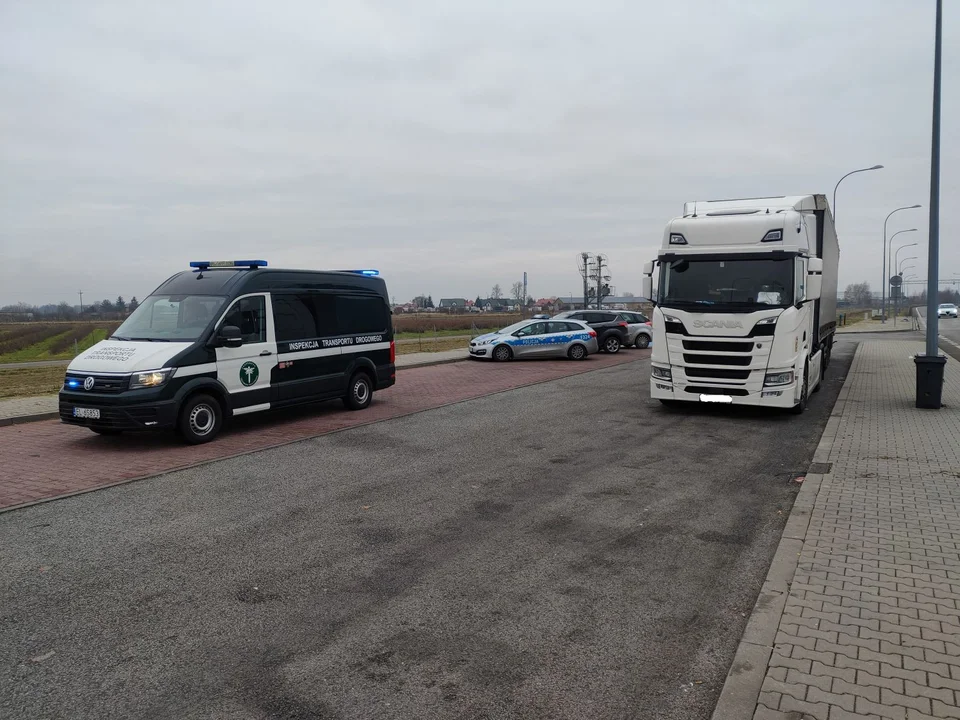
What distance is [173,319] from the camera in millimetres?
10297

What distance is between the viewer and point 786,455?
916 centimetres

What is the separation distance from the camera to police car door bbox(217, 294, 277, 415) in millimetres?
10328

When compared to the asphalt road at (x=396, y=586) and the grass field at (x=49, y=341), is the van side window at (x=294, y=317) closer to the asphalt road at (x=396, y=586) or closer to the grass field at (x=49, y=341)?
the asphalt road at (x=396, y=586)

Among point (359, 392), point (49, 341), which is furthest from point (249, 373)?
point (49, 341)

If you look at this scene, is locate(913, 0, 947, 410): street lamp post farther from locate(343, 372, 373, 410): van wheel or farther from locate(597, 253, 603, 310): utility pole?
locate(597, 253, 603, 310): utility pole

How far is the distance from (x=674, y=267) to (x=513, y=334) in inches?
464

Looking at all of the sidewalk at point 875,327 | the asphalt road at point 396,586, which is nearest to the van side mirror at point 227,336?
the asphalt road at point 396,586

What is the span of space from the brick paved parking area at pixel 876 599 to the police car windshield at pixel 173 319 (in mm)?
8006

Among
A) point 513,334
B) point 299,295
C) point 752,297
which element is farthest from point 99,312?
point 752,297

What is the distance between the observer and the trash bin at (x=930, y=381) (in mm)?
12039

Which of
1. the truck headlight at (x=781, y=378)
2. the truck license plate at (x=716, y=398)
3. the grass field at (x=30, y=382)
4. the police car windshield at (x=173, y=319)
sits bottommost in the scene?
the grass field at (x=30, y=382)

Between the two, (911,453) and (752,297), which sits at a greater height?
(752,297)

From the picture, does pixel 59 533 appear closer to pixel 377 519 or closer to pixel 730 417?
pixel 377 519

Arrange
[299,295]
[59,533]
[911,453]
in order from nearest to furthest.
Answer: [59,533], [911,453], [299,295]
